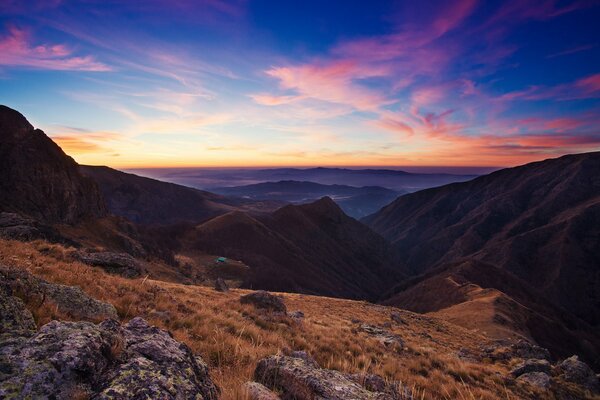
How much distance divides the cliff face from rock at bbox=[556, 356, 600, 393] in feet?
197

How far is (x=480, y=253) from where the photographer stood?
189 m

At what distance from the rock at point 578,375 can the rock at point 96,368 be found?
60.6ft

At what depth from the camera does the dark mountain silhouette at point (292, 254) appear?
378 feet

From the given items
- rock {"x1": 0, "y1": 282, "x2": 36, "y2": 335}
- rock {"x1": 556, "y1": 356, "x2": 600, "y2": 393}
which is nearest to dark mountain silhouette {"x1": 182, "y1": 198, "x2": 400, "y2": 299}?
rock {"x1": 556, "y1": 356, "x2": 600, "y2": 393}

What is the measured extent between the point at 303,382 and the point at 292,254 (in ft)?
453

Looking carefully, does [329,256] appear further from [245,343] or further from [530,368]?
[245,343]

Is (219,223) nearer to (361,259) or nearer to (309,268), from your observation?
(309,268)

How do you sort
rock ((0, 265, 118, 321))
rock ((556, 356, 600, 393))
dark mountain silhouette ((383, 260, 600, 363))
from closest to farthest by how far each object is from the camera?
rock ((0, 265, 118, 321)) < rock ((556, 356, 600, 393)) < dark mountain silhouette ((383, 260, 600, 363))

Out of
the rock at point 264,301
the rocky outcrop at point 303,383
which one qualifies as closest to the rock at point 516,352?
the rock at point 264,301

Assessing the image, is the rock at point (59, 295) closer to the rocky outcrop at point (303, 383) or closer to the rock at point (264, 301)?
the rocky outcrop at point (303, 383)

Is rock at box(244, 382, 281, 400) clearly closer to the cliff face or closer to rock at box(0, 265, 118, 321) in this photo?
rock at box(0, 265, 118, 321)

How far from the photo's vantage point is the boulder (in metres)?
12.2

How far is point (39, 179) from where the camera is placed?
2170 inches

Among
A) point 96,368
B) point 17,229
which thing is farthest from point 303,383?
point 17,229
